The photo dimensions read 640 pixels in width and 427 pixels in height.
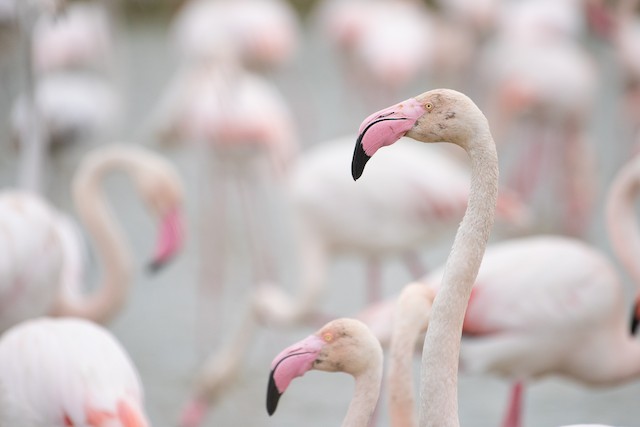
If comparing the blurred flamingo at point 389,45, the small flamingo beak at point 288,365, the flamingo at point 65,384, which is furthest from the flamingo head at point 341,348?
the blurred flamingo at point 389,45

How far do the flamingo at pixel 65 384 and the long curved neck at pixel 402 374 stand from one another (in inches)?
24.7

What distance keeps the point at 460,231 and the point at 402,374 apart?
522 millimetres

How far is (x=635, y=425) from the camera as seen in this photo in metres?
4.18

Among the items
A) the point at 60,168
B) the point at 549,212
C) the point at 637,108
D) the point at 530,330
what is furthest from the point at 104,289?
the point at 637,108

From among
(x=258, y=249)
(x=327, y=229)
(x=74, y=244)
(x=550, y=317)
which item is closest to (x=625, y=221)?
(x=550, y=317)

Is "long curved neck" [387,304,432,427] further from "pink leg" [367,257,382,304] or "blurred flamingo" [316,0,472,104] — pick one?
"blurred flamingo" [316,0,472,104]

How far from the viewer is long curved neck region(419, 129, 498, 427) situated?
228 centimetres

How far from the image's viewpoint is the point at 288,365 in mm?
2396

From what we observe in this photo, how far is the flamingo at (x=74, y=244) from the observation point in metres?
3.51

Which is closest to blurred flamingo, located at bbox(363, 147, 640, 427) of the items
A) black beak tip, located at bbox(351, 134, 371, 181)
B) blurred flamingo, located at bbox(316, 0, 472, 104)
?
black beak tip, located at bbox(351, 134, 371, 181)

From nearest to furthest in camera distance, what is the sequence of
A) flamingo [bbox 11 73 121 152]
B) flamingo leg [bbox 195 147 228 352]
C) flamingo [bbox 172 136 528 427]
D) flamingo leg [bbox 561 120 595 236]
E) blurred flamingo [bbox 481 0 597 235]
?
flamingo [bbox 172 136 528 427], flamingo leg [bbox 195 147 228 352], flamingo [bbox 11 73 121 152], flamingo leg [bbox 561 120 595 236], blurred flamingo [bbox 481 0 597 235]

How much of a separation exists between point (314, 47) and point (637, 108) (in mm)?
4954

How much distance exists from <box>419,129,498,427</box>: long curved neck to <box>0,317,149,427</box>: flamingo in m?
0.83

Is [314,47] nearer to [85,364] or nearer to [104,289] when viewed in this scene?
[104,289]
